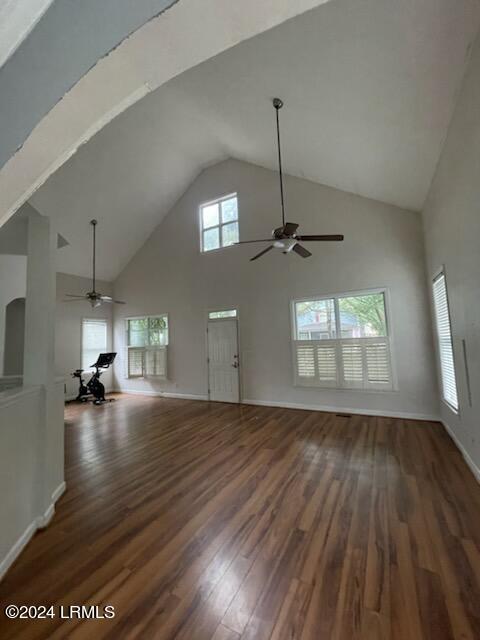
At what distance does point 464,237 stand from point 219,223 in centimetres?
504

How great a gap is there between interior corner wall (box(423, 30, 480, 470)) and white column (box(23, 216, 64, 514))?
3.59 m

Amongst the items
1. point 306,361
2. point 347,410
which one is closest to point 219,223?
point 306,361

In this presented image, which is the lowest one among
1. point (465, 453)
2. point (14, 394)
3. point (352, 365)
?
point (465, 453)

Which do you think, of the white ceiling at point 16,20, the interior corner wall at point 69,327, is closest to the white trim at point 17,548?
the white ceiling at point 16,20

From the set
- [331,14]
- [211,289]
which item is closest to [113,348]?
[211,289]

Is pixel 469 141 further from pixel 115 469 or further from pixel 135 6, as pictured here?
pixel 115 469

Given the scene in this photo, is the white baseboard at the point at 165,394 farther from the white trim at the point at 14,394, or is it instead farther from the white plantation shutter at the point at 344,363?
the white trim at the point at 14,394

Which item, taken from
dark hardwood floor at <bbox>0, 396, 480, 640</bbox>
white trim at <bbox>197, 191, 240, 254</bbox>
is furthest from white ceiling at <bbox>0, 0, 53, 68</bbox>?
white trim at <bbox>197, 191, 240, 254</bbox>

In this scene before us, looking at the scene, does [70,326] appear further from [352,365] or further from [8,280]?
[352,365]

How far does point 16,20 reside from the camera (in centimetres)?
49

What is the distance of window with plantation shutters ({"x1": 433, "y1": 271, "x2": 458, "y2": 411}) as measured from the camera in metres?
3.32

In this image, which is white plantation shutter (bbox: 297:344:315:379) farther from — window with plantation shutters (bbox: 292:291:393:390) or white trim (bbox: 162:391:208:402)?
white trim (bbox: 162:391:208:402)

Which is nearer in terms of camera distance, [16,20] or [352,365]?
[16,20]

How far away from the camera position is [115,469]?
3021 millimetres
